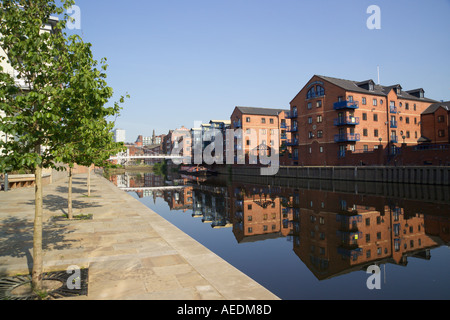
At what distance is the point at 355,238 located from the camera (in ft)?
41.2

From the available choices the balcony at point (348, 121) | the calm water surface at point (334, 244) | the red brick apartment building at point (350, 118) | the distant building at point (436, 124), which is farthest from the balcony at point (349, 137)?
the calm water surface at point (334, 244)

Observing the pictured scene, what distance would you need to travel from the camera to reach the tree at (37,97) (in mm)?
5508

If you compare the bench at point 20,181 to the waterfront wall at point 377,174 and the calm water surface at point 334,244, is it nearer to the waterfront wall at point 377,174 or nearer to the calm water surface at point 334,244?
the calm water surface at point 334,244

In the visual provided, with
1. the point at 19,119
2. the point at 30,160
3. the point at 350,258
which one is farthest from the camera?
the point at 350,258

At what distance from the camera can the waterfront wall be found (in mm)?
32325

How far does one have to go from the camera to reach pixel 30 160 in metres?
5.03

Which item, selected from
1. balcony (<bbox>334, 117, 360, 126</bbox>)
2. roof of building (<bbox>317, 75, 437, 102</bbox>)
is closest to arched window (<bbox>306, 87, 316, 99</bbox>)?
roof of building (<bbox>317, 75, 437, 102</bbox>)

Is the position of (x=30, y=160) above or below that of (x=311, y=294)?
above

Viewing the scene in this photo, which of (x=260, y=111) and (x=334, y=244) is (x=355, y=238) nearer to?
(x=334, y=244)

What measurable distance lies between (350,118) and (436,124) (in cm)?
1883

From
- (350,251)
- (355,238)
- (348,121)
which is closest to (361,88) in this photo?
(348,121)
